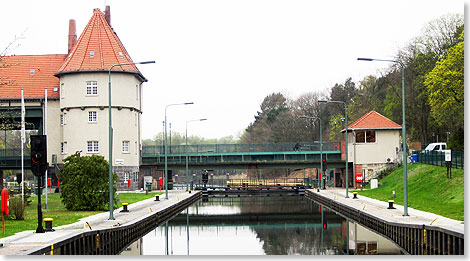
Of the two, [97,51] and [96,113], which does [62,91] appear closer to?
[96,113]

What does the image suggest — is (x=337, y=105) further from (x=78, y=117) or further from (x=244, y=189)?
(x=78, y=117)

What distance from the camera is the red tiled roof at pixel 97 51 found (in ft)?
211

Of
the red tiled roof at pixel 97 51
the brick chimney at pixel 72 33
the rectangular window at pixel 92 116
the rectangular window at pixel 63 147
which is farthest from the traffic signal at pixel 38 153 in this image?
the brick chimney at pixel 72 33

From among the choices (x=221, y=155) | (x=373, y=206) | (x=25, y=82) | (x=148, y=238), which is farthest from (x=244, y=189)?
(x=148, y=238)

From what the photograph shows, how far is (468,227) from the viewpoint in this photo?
23.0 m

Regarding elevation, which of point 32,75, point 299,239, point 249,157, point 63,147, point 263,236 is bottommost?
point 263,236

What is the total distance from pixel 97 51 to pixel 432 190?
35281 mm

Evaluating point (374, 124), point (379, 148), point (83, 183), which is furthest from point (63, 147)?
point (379, 148)

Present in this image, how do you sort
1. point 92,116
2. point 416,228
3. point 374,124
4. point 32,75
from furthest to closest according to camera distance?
point 32,75 < point 374,124 < point 92,116 < point 416,228

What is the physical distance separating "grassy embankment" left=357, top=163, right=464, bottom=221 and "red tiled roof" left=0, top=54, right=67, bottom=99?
33776 mm

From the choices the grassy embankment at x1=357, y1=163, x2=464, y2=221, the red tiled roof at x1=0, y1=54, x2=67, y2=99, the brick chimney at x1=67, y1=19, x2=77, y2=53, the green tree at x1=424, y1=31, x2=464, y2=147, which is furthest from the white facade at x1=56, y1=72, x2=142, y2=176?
the green tree at x1=424, y1=31, x2=464, y2=147

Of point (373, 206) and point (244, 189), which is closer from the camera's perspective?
point (373, 206)

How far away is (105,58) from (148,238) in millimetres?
36492

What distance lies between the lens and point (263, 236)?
3331 centimetres
